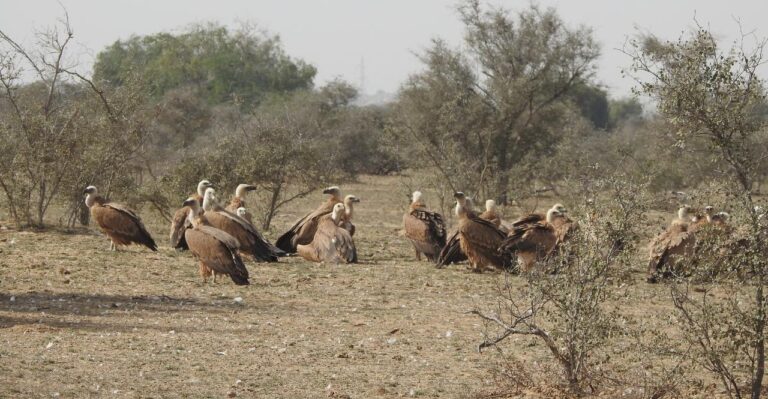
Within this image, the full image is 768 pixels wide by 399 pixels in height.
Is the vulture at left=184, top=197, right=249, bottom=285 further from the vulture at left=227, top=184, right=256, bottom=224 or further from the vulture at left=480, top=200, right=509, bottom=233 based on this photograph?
the vulture at left=480, top=200, right=509, bottom=233

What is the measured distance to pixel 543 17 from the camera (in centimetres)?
3141

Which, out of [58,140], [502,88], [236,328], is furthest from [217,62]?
[236,328]

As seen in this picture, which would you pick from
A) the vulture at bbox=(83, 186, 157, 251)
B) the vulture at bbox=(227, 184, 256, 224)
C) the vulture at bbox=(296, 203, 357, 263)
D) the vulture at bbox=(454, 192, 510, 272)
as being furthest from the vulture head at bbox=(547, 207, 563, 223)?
the vulture at bbox=(83, 186, 157, 251)

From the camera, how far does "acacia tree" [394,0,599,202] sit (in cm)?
2973

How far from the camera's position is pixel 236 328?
997 cm

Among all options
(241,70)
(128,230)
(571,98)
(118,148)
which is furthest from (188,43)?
(128,230)

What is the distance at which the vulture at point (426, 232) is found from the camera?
15953 mm

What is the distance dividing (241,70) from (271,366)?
54.3m

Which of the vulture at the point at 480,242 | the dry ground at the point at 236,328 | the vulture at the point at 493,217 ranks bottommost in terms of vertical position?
the dry ground at the point at 236,328

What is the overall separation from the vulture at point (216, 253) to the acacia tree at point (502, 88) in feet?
53.1

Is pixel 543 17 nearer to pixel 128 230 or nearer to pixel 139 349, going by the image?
pixel 128 230

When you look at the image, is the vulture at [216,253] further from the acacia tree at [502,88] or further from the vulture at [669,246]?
the acacia tree at [502,88]

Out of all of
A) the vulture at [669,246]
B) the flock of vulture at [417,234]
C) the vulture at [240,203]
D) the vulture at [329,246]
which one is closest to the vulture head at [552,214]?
the flock of vulture at [417,234]

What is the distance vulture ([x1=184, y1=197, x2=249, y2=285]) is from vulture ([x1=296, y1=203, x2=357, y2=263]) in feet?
8.22
